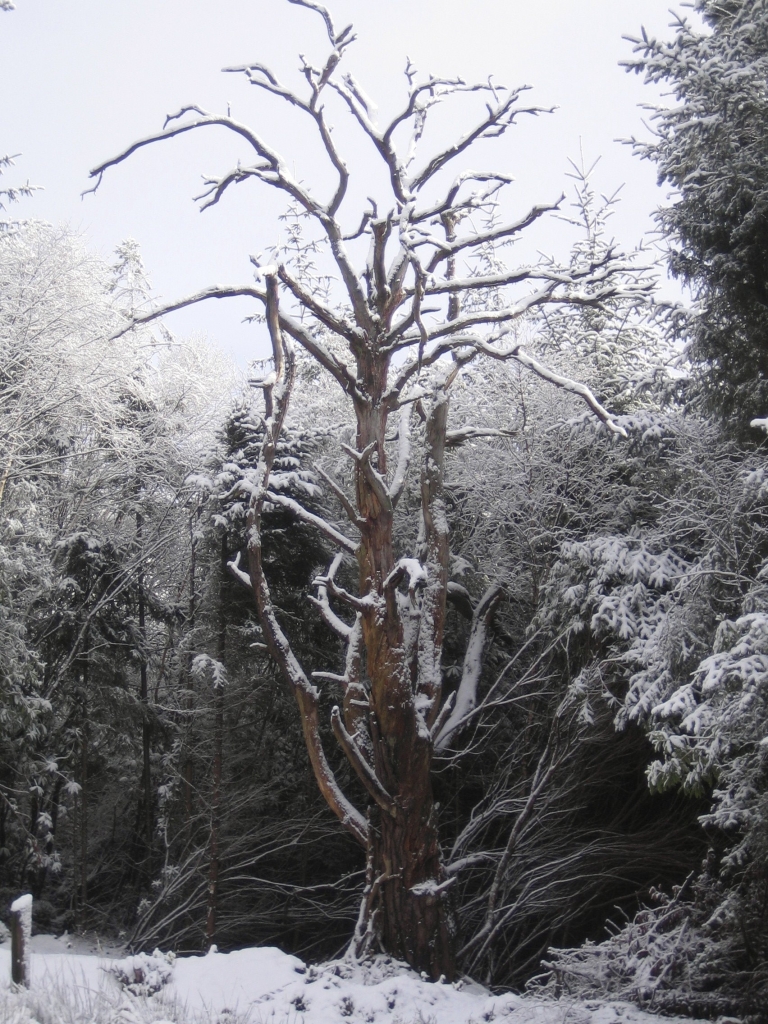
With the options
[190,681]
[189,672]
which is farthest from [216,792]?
[190,681]

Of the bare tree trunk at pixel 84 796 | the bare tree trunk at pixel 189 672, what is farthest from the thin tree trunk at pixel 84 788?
the bare tree trunk at pixel 189 672

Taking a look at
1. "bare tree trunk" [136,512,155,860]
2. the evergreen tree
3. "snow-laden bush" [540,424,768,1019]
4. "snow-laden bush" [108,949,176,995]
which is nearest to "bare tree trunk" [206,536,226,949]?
"bare tree trunk" [136,512,155,860]

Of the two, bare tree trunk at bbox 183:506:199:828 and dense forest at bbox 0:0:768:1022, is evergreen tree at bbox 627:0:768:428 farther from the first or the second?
bare tree trunk at bbox 183:506:199:828

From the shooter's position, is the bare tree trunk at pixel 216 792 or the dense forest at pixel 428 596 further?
the bare tree trunk at pixel 216 792

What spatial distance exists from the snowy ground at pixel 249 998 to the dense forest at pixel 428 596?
0.49 metres

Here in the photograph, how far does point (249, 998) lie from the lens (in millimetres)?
5031

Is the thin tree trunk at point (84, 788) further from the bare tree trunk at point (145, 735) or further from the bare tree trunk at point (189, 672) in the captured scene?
the bare tree trunk at point (189, 672)

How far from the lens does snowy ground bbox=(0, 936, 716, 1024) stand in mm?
4285

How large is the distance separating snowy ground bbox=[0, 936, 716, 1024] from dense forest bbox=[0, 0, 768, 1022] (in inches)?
19.3

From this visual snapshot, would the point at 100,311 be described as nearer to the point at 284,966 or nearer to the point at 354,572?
the point at 354,572

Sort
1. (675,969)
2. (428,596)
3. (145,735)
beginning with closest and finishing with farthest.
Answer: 1. (675,969)
2. (428,596)
3. (145,735)

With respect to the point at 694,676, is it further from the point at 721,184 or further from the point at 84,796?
the point at 84,796

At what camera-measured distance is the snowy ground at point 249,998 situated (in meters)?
4.29

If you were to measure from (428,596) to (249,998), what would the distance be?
3.76 m
